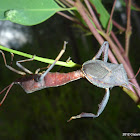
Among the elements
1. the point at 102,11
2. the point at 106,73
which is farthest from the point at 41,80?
the point at 102,11

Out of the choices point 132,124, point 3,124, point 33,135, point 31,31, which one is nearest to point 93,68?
point 132,124

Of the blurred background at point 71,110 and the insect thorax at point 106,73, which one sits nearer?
the insect thorax at point 106,73

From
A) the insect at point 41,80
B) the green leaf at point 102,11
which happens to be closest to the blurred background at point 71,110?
the green leaf at point 102,11

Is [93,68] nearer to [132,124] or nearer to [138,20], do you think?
[138,20]

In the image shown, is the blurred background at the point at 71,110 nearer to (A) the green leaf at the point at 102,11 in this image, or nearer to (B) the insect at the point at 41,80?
(A) the green leaf at the point at 102,11

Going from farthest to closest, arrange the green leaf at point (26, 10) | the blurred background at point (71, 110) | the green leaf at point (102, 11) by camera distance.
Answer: the blurred background at point (71, 110) < the green leaf at point (102, 11) < the green leaf at point (26, 10)

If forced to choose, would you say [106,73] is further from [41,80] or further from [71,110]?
[71,110]

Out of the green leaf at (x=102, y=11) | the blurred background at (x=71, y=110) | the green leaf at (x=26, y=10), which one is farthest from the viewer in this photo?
the blurred background at (x=71, y=110)

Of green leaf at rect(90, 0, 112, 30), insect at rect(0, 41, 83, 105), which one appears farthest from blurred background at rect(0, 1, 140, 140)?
insect at rect(0, 41, 83, 105)

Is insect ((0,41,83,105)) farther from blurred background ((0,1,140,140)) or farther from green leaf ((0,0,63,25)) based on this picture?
blurred background ((0,1,140,140))
